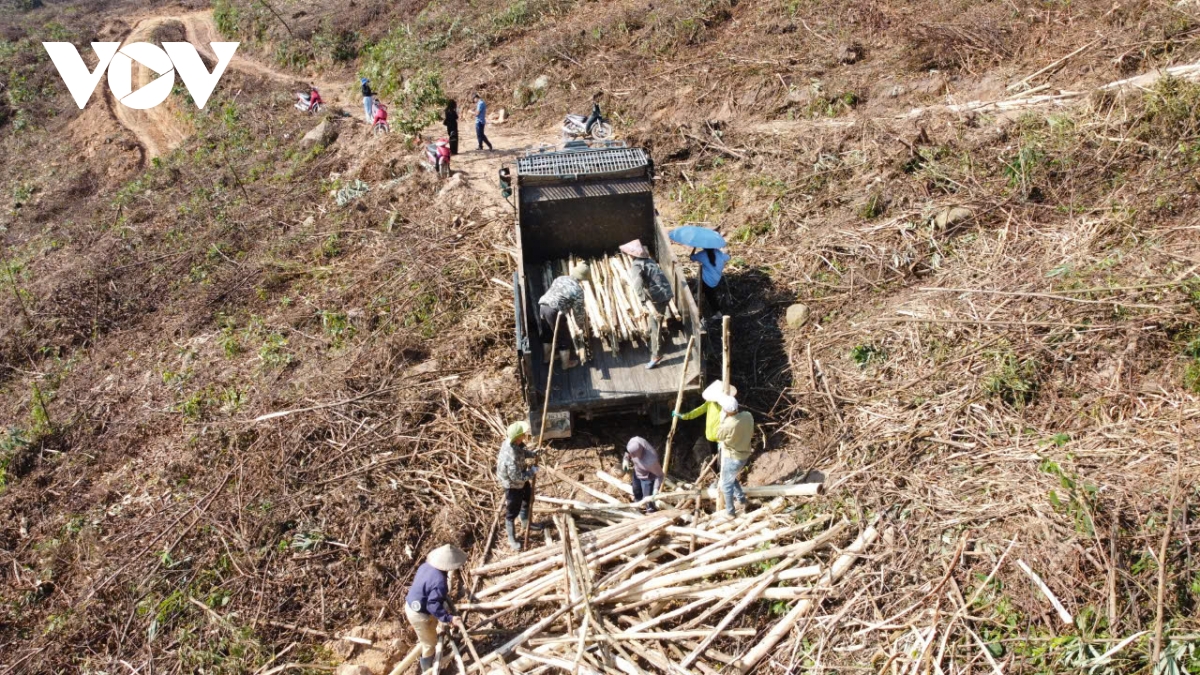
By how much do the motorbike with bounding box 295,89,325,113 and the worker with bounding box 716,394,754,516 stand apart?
19.7 m

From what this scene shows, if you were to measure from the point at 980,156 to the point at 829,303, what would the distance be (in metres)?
3.30

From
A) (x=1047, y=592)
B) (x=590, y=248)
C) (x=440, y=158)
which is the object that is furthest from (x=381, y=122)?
(x=1047, y=592)

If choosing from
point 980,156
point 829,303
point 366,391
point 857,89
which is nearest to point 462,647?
point 366,391

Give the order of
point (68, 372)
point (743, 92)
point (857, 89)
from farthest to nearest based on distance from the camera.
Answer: point (743, 92), point (857, 89), point (68, 372)

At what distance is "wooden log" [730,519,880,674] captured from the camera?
17.6 ft

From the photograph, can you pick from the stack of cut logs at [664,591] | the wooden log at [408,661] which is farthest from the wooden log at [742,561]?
the wooden log at [408,661]

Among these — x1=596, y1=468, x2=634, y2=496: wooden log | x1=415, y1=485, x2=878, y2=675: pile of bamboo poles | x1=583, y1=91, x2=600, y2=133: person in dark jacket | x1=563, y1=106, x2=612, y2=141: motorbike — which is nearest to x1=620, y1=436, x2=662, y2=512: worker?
x1=596, y1=468, x2=634, y2=496: wooden log

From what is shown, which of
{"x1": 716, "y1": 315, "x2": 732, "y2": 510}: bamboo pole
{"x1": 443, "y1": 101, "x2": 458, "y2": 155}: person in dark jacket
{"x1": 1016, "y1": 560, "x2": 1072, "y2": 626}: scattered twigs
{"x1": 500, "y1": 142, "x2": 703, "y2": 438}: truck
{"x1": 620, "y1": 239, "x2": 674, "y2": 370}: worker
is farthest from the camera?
{"x1": 443, "y1": 101, "x2": 458, "y2": 155}: person in dark jacket

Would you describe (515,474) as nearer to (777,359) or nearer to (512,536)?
(512,536)

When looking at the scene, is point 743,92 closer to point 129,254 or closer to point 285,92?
point 129,254

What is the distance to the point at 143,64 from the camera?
3281 centimetres

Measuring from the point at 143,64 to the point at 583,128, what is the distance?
27.3 m

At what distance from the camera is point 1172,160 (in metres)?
8.80

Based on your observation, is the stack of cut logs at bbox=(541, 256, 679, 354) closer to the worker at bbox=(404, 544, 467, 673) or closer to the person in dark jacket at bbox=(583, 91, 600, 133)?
the worker at bbox=(404, 544, 467, 673)
